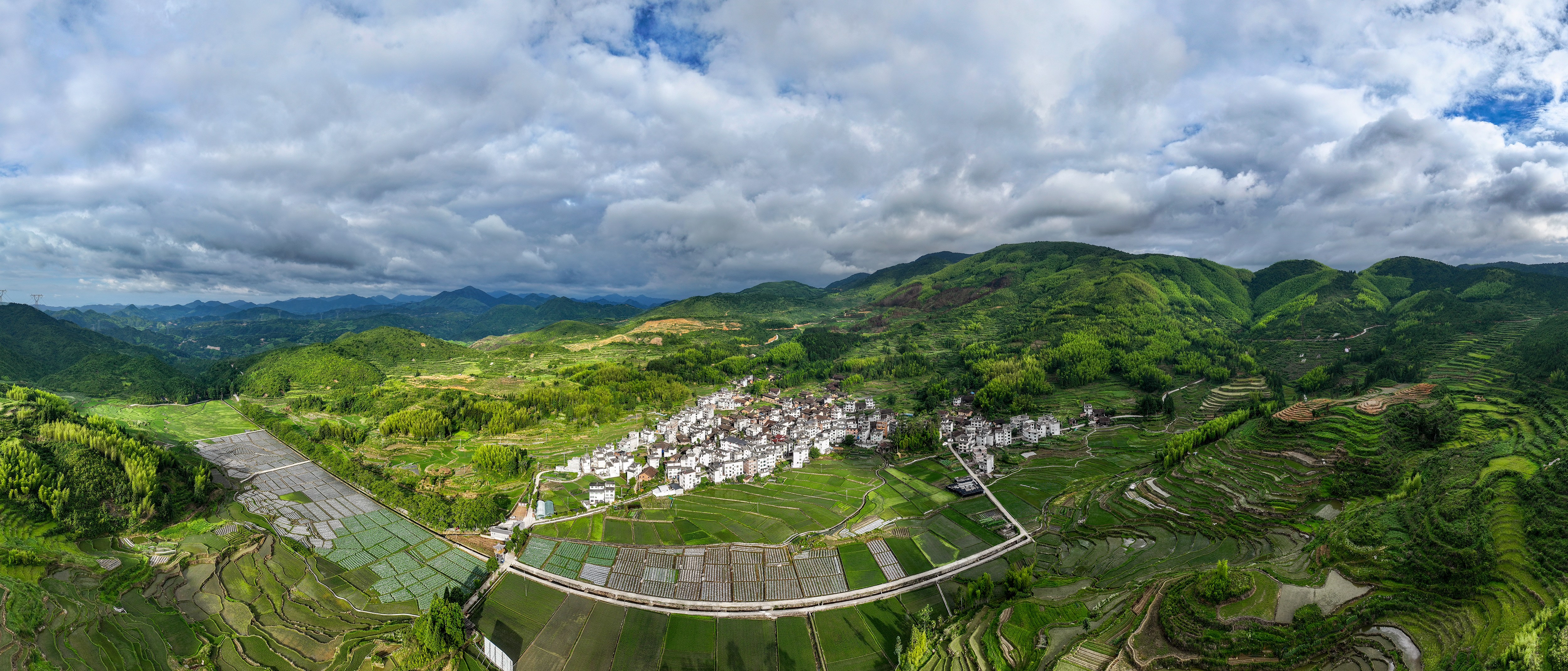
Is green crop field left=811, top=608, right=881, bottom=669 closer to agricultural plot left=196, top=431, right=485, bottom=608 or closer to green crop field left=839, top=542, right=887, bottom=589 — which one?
green crop field left=839, top=542, right=887, bottom=589

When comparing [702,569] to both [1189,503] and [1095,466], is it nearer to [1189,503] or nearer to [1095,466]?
[1189,503]

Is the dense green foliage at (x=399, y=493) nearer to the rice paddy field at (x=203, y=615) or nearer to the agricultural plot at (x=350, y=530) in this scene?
the agricultural plot at (x=350, y=530)

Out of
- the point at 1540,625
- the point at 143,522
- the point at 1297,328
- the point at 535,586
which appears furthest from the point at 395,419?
the point at 1297,328

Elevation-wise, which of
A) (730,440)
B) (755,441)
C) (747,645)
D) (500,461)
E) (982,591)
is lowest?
(747,645)

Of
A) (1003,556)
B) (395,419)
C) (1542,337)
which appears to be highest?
(1542,337)

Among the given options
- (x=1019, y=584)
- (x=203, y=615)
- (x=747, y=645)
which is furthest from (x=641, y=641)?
(x=203, y=615)

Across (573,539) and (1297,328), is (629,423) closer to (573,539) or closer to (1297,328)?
(573,539)
